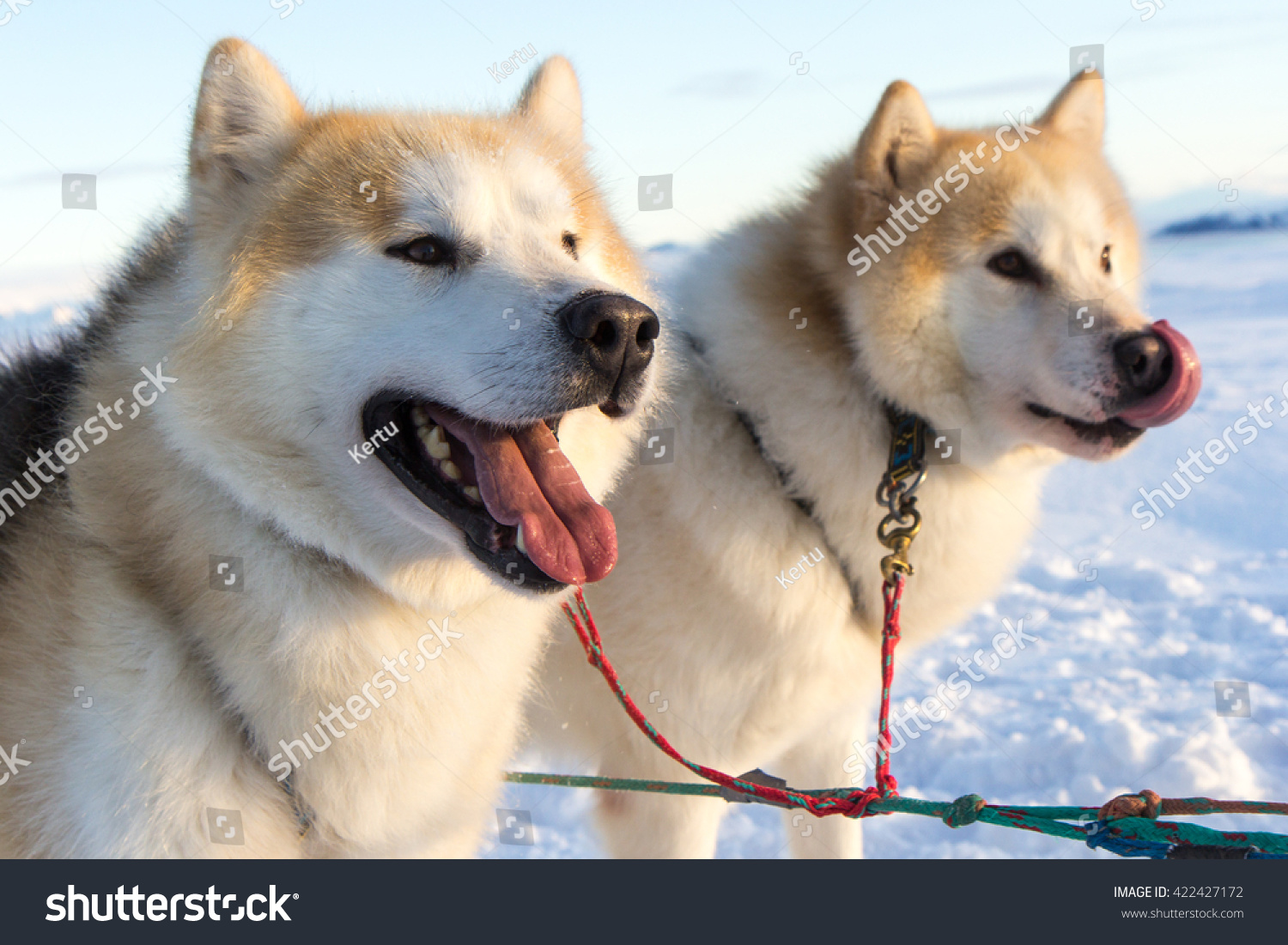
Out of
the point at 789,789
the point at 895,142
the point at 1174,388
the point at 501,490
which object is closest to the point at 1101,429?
the point at 1174,388

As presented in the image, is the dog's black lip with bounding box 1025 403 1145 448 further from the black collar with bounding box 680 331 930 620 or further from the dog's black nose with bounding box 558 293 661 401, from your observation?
the dog's black nose with bounding box 558 293 661 401

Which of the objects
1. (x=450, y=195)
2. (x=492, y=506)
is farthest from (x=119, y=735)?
(x=450, y=195)

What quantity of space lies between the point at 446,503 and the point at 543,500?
198 millimetres

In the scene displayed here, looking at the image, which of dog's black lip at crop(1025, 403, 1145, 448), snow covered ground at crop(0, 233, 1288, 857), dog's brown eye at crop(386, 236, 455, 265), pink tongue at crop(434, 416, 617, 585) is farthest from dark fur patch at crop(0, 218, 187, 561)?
dog's black lip at crop(1025, 403, 1145, 448)

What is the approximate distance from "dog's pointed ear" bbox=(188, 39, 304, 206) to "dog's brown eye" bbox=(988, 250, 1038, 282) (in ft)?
6.32

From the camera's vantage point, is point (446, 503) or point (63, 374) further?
point (63, 374)

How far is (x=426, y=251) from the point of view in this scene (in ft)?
6.65

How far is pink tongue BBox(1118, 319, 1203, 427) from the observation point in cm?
261

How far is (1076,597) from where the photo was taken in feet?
18.2

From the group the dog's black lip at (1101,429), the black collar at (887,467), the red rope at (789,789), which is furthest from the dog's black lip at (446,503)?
the dog's black lip at (1101,429)

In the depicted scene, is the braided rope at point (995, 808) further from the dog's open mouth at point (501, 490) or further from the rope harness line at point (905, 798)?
the dog's open mouth at point (501, 490)

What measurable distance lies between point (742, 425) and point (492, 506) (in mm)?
1196

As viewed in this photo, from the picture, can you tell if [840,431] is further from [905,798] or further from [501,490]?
[501,490]
